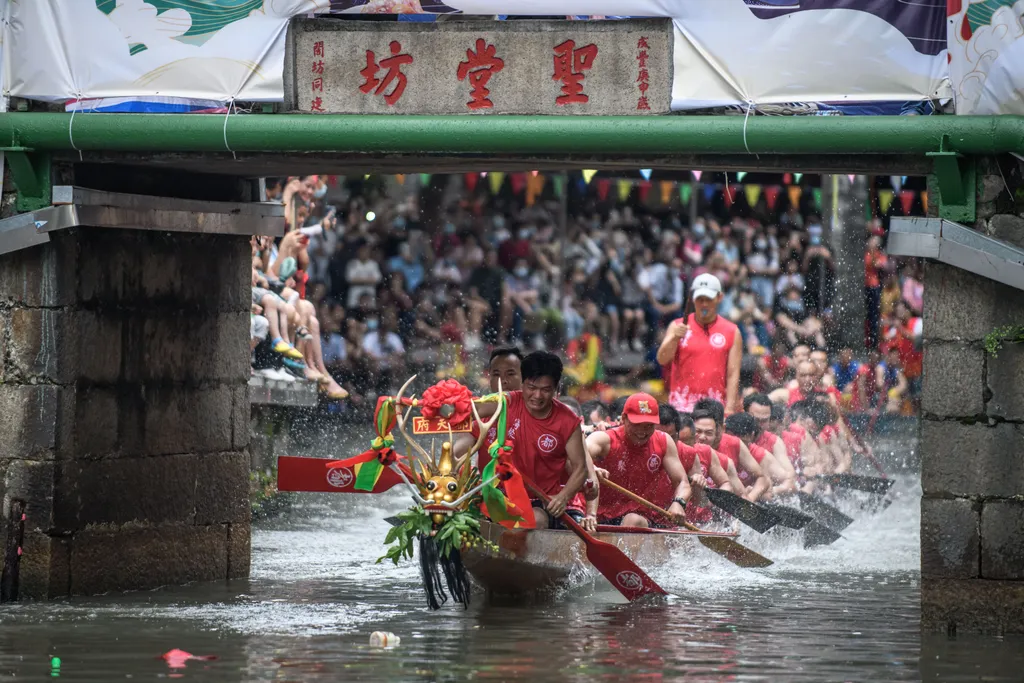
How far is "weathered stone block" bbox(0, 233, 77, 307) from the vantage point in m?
12.2

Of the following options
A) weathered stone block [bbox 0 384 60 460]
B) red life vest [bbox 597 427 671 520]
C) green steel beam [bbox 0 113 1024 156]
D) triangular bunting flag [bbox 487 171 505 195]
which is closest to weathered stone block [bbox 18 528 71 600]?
weathered stone block [bbox 0 384 60 460]

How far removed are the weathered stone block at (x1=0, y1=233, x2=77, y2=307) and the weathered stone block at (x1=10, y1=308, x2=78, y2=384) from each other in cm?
8

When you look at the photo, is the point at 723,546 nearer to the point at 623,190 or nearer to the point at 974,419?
the point at 974,419

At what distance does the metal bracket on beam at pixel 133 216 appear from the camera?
11.9 m

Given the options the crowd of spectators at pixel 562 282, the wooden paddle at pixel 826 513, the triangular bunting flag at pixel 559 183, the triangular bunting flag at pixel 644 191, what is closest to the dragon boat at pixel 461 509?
the wooden paddle at pixel 826 513

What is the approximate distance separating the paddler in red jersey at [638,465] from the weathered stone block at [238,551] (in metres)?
2.57

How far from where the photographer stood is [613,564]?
40.9ft

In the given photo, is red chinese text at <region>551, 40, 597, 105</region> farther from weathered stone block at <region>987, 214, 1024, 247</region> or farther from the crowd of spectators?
the crowd of spectators

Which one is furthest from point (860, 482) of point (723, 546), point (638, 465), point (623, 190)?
point (623, 190)

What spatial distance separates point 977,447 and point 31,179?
5.95 m

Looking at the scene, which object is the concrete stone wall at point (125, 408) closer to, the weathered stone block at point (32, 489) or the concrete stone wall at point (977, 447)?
the weathered stone block at point (32, 489)

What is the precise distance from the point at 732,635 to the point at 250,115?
165 inches

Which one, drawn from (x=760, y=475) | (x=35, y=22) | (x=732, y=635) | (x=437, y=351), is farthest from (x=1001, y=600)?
(x=437, y=351)

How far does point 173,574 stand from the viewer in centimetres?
1329
